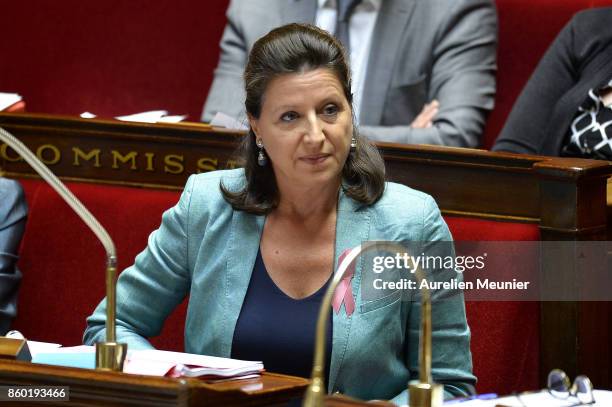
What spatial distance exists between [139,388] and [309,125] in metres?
0.81

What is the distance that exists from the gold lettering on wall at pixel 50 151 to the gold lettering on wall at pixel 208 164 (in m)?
0.40

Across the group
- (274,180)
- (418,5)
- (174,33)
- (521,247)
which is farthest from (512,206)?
(174,33)

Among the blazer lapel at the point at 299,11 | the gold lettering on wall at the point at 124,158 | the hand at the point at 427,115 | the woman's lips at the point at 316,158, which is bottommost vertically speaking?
the woman's lips at the point at 316,158

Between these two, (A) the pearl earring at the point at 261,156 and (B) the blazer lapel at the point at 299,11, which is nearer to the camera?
(A) the pearl earring at the point at 261,156

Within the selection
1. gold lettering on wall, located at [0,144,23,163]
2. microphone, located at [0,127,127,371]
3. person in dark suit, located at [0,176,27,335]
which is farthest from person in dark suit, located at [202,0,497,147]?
microphone, located at [0,127,127,371]

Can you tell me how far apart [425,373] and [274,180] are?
3.00ft

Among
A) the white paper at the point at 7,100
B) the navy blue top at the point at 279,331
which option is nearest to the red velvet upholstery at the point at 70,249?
the white paper at the point at 7,100

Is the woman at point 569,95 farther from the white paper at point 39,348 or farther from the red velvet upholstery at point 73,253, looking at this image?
the white paper at point 39,348

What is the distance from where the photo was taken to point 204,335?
232 centimetres

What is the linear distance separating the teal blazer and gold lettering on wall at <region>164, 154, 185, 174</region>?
59 centimetres

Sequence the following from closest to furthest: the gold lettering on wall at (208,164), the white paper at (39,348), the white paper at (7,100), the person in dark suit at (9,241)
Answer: the white paper at (39,348)
the person in dark suit at (9,241)
the gold lettering on wall at (208,164)
the white paper at (7,100)

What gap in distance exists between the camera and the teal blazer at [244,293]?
2211 millimetres

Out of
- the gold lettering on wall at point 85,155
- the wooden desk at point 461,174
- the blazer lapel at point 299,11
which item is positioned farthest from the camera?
the blazer lapel at point 299,11

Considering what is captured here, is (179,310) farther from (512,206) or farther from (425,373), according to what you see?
(425,373)
